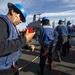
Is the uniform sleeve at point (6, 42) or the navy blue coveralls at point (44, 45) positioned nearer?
the uniform sleeve at point (6, 42)

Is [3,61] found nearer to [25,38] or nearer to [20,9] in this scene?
[25,38]

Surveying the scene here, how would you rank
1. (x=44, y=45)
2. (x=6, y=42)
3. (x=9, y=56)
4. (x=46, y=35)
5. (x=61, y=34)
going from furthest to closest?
(x=61, y=34) → (x=44, y=45) → (x=46, y=35) → (x=9, y=56) → (x=6, y=42)

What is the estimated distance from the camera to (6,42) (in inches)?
118

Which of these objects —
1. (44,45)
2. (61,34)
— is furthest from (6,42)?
(61,34)

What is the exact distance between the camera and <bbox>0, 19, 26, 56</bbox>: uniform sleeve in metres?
2.98

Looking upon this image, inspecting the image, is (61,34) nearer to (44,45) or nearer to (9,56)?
(44,45)

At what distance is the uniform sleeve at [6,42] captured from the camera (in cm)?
298

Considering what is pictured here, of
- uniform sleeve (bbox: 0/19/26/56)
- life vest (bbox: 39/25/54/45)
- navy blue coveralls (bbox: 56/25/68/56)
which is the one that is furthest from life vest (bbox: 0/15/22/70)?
navy blue coveralls (bbox: 56/25/68/56)

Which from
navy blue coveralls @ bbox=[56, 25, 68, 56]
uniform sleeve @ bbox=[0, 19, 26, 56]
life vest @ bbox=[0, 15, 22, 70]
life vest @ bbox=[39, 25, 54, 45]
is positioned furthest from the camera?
navy blue coveralls @ bbox=[56, 25, 68, 56]

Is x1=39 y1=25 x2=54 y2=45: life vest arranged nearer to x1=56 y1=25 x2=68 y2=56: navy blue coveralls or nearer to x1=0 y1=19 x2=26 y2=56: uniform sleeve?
x1=56 y1=25 x2=68 y2=56: navy blue coveralls

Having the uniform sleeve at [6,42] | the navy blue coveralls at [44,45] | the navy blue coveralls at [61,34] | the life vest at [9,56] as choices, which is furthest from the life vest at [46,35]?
the uniform sleeve at [6,42]

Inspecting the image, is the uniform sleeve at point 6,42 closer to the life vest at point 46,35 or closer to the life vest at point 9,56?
the life vest at point 9,56

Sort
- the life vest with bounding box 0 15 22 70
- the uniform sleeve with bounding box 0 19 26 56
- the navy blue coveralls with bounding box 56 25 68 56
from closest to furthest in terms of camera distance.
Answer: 1. the uniform sleeve with bounding box 0 19 26 56
2. the life vest with bounding box 0 15 22 70
3. the navy blue coveralls with bounding box 56 25 68 56

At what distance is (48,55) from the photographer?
8.52m
